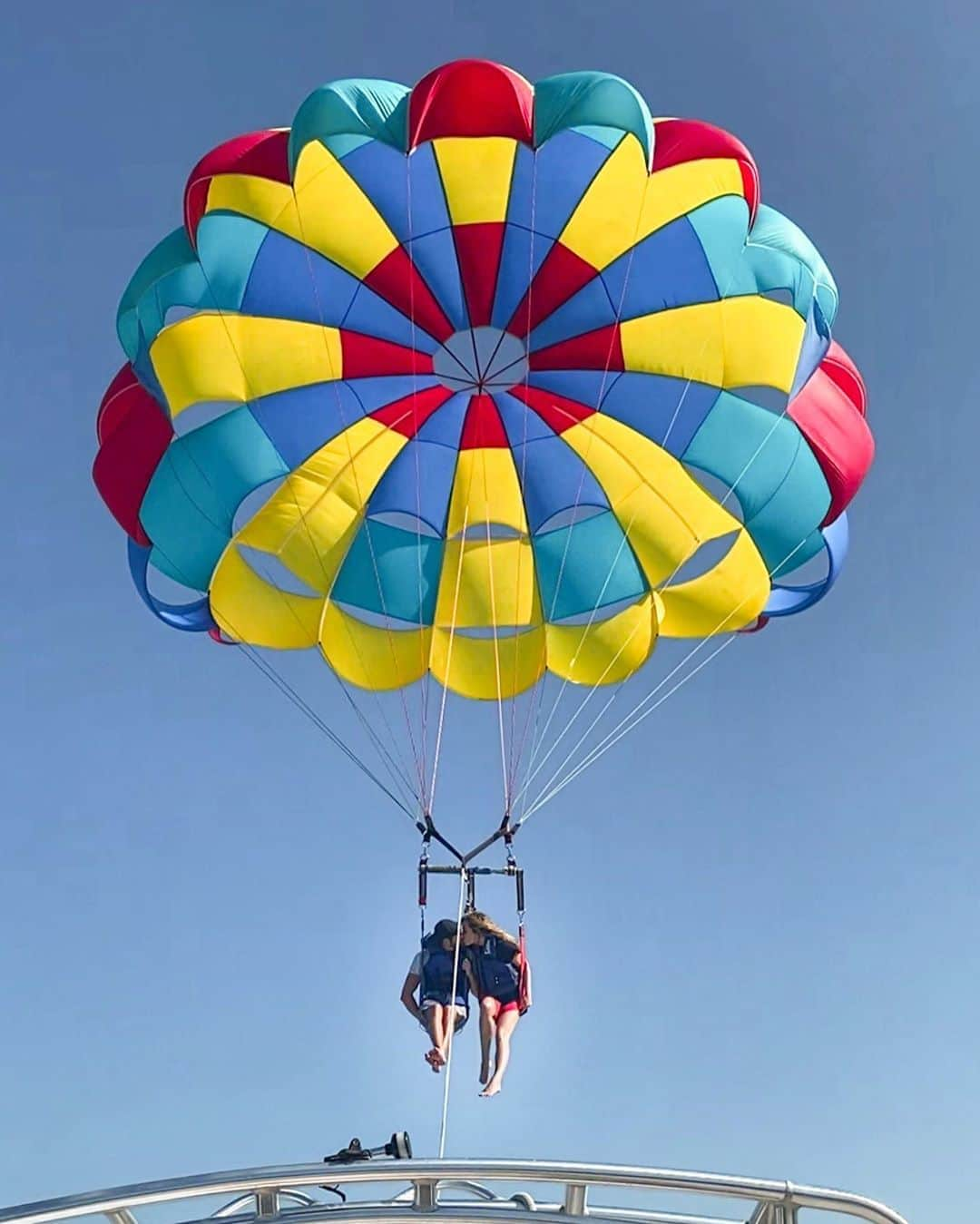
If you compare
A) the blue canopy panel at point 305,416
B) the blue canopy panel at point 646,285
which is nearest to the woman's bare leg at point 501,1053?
the blue canopy panel at point 305,416

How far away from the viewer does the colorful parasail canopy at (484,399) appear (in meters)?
8.14

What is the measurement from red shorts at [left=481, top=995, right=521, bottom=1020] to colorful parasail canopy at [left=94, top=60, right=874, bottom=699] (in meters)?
2.42

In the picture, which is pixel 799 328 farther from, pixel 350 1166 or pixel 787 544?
pixel 350 1166

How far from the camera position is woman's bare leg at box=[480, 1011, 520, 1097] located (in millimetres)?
7051

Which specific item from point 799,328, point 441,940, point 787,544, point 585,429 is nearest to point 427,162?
point 585,429

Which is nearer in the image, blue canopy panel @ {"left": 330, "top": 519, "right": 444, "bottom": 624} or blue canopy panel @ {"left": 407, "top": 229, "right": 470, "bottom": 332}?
blue canopy panel @ {"left": 407, "top": 229, "right": 470, "bottom": 332}

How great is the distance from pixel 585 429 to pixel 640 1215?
5.78 m

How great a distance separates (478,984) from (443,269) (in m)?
4.15

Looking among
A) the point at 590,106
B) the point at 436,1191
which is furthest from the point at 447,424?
the point at 436,1191

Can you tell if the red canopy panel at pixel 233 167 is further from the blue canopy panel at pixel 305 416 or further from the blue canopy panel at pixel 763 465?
the blue canopy panel at pixel 763 465

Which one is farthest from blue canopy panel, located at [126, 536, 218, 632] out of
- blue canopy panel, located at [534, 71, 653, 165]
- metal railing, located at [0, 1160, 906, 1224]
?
metal railing, located at [0, 1160, 906, 1224]

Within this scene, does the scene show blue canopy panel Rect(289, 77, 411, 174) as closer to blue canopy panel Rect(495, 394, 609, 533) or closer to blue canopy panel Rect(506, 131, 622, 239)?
blue canopy panel Rect(506, 131, 622, 239)

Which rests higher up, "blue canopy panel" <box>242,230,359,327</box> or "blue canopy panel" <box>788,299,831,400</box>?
"blue canopy panel" <box>242,230,359,327</box>

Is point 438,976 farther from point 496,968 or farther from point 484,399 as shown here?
point 484,399
